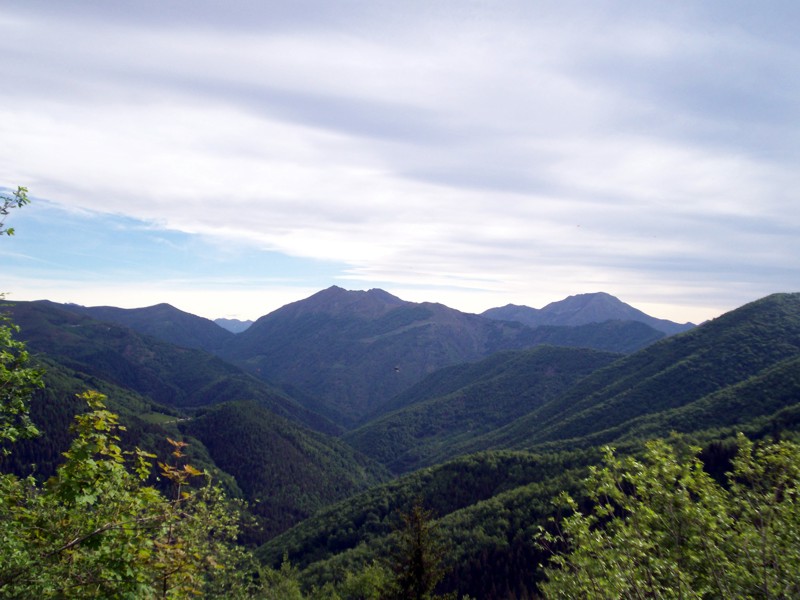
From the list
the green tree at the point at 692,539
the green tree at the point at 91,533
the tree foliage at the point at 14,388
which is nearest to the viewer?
the green tree at the point at 91,533

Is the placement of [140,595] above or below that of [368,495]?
above

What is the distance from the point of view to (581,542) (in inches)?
731

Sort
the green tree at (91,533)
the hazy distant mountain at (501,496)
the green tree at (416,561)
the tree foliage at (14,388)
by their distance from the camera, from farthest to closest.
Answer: the hazy distant mountain at (501,496) < the green tree at (416,561) < the tree foliage at (14,388) < the green tree at (91,533)

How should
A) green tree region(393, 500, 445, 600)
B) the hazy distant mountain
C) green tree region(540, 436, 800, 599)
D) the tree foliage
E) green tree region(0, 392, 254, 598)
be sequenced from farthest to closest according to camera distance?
the hazy distant mountain → green tree region(393, 500, 445, 600) → green tree region(540, 436, 800, 599) → the tree foliage → green tree region(0, 392, 254, 598)

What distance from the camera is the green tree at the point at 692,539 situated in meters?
14.7

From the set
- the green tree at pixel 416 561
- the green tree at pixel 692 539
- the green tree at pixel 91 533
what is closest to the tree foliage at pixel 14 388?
the green tree at pixel 91 533

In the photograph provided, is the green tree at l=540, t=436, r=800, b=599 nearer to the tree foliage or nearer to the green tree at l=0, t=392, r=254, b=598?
the green tree at l=0, t=392, r=254, b=598

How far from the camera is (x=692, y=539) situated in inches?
628

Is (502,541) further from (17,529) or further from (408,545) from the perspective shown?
(17,529)

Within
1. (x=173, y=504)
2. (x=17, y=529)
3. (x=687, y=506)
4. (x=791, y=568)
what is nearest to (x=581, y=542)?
(x=687, y=506)

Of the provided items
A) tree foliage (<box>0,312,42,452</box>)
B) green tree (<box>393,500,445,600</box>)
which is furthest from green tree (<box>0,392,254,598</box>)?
green tree (<box>393,500,445,600</box>)

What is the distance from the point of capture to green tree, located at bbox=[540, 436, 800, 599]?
48.2 ft

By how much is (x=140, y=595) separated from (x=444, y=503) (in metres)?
167

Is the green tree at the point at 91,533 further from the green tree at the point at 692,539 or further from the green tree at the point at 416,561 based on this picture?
the green tree at the point at 416,561
